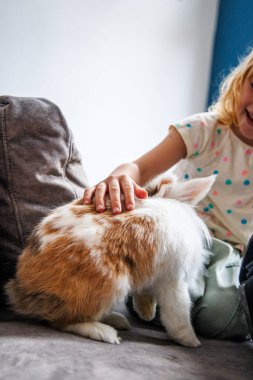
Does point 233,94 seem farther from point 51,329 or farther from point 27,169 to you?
point 51,329

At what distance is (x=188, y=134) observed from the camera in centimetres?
139

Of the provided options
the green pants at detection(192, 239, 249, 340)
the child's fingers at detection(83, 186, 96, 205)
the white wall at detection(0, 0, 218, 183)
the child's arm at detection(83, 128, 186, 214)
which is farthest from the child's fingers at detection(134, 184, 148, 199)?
the white wall at detection(0, 0, 218, 183)

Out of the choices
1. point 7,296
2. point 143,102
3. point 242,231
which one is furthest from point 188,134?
point 143,102

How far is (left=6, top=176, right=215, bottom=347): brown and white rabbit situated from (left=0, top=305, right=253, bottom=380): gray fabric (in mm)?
44

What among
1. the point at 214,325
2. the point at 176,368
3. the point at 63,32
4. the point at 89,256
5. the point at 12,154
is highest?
the point at 63,32

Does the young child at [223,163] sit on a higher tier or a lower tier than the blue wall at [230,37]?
lower

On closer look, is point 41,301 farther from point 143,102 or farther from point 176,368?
point 143,102

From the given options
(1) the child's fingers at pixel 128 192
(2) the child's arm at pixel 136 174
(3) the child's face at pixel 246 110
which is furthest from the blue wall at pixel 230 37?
(1) the child's fingers at pixel 128 192

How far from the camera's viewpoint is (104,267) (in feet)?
2.76

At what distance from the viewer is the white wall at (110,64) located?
1.66 meters

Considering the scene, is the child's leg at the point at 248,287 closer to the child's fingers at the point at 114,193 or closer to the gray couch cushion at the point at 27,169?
the child's fingers at the point at 114,193

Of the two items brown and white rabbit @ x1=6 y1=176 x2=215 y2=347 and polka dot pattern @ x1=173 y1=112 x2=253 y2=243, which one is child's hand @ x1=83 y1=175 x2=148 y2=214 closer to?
brown and white rabbit @ x1=6 y1=176 x2=215 y2=347

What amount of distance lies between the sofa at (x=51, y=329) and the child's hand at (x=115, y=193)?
16cm

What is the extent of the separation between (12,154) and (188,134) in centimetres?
61
